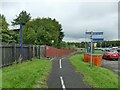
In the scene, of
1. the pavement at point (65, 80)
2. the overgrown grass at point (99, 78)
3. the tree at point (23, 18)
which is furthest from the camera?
the tree at point (23, 18)

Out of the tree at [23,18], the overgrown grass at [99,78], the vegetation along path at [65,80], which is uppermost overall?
the tree at [23,18]

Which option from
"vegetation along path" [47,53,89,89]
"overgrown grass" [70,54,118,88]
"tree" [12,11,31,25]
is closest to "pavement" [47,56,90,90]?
"vegetation along path" [47,53,89,89]

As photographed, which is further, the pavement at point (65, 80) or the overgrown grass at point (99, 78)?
the overgrown grass at point (99, 78)

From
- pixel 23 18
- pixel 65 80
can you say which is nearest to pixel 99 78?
pixel 65 80

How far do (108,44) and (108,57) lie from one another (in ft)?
483

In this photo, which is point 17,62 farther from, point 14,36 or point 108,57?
point 14,36

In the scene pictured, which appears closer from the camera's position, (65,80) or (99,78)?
(65,80)

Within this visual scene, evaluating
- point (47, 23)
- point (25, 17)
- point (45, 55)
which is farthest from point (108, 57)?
point (25, 17)

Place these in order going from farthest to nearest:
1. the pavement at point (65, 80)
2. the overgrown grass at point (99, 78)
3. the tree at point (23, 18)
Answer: the tree at point (23, 18) < the overgrown grass at point (99, 78) < the pavement at point (65, 80)

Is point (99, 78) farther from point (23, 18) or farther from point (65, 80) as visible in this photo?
point (23, 18)

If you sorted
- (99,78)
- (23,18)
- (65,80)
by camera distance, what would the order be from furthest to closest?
(23,18) < (99,78) < (65,80)

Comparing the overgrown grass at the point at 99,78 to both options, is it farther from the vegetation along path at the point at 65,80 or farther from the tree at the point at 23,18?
the tree at the point at 23,18

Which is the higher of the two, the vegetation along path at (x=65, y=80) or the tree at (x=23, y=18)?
the tree at (x=23, y=18)

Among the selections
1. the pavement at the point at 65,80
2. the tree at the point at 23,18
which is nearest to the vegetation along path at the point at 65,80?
the pavement at the point at 65,80
